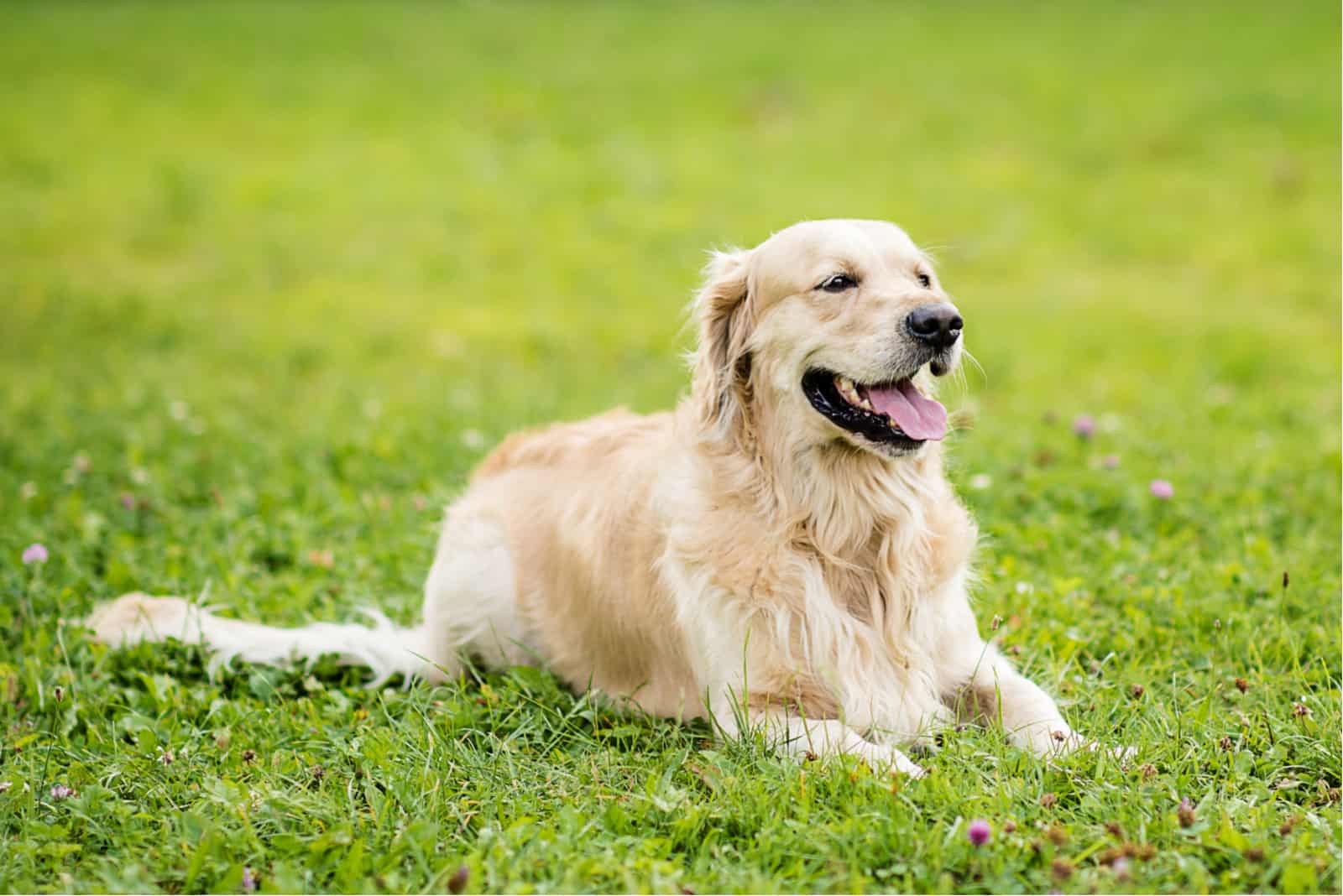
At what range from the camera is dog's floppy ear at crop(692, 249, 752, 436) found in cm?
379

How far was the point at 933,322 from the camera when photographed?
11.4ft

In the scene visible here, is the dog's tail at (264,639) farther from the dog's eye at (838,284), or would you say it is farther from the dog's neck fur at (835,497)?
the dog's eye at (838,284)

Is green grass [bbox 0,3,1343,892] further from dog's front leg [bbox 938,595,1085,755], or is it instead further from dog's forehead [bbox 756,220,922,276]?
dog's forehead [bbox 756,220,922,276]

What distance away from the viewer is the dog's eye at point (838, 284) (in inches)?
145

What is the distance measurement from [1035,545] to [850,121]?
510 inches

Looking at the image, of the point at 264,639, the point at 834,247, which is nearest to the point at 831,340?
the point at 834,247

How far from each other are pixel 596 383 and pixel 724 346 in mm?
5273

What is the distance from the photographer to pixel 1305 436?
669 centimetres

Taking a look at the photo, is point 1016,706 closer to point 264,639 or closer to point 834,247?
point 834,247

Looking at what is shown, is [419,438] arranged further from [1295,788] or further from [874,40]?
[874,40]

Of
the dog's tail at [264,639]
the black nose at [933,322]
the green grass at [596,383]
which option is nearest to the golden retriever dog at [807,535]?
the black nose at [933,322]

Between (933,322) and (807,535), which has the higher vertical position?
(933,322)

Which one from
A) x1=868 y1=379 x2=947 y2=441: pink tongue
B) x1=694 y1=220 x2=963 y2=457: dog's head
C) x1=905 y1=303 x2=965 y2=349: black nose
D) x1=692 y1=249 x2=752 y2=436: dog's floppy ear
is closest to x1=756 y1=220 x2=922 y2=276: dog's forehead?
x1=694 y1=220 x2=963 y2=457: dog's head

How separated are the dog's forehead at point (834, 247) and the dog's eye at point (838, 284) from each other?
1.8 inches
